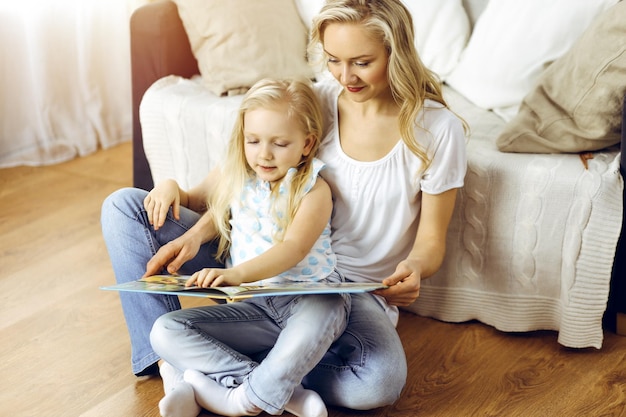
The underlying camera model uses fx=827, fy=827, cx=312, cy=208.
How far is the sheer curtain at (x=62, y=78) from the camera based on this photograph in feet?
9.18

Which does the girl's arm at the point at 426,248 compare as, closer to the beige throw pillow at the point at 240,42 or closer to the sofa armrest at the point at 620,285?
the sofa armrest at the point at 620,285

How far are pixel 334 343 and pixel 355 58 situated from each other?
532mm

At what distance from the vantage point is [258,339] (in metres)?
1.56

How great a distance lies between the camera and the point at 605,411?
60.0 inches

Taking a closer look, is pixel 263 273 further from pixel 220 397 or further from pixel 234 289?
pixel 220 397

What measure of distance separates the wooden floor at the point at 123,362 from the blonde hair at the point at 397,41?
439 mm

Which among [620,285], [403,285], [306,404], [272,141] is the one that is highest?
[272,141]

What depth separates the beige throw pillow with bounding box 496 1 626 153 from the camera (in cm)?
165

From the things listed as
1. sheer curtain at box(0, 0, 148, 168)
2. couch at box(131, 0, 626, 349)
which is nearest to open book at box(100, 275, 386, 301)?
couch at box(131, 0, 626, 349)

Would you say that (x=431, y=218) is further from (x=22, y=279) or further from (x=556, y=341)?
(x=22, y=279)

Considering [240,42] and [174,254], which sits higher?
[240,42]

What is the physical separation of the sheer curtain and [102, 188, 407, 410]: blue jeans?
1391 millimetres

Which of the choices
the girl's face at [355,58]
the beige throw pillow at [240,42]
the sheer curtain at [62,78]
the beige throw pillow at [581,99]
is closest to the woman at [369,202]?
the girl's face at [355,58]

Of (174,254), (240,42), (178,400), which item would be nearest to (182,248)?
(174,254)
